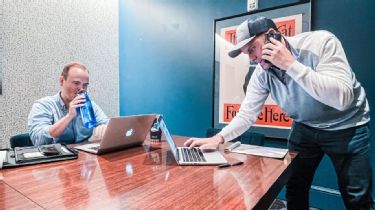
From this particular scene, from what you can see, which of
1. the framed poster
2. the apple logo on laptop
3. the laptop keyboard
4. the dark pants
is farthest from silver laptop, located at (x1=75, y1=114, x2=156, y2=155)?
the framed poster

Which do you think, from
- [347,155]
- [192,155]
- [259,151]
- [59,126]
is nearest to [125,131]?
[192,155]

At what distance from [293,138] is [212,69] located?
4.07 ft

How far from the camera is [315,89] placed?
108 cm

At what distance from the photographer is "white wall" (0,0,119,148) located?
7.91 ft

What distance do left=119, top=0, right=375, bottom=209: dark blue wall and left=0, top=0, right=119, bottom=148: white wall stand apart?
0.22 m

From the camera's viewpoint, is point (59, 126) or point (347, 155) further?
point (59, 126)

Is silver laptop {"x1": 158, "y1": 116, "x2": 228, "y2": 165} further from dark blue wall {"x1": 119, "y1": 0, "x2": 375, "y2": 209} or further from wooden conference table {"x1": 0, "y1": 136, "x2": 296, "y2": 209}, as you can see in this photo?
dark blue wall {"x1": 119, "y1": 0, "x2": 375, "y2": 209}

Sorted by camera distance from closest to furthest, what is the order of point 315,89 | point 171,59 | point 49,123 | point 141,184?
point 141,184 < point 315,89 < point 49,123 < point 171,59

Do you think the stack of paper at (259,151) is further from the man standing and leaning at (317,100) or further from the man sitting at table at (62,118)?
the man sitting at table at (62,118)

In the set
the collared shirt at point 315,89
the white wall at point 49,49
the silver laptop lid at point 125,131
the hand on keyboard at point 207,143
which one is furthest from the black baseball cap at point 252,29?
the white wall at point 49,49

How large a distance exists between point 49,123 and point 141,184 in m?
1.14

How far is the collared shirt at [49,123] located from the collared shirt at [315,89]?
104 centimetres

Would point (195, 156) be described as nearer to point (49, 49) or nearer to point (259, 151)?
point (259, 151)

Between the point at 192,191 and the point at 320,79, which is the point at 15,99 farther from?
the point at 320,79
